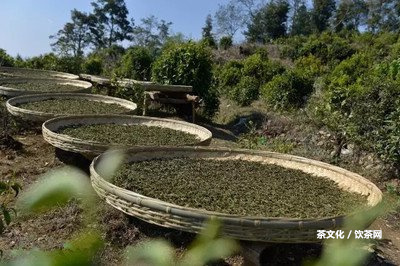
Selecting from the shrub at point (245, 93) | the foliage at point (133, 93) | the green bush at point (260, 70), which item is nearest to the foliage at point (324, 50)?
the green bush at point (260, 70)

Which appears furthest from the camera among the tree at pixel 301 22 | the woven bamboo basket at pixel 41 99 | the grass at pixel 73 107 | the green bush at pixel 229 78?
the tree at pixel 301 22

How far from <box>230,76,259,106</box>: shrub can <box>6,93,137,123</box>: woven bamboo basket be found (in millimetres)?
3202

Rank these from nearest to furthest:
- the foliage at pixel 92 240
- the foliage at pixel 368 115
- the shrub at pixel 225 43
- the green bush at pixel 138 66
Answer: the foliage at pixel 92 240 → the foliage at pixel 368 115 → the green bush at pixel 138 66 → the shrub at pixel 225 43

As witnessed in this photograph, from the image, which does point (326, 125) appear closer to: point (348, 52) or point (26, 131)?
point (26, 131)

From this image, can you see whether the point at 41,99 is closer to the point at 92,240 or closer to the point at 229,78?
the point at 229,78

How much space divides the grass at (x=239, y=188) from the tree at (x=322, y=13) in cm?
2733

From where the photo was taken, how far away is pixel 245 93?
9.09m

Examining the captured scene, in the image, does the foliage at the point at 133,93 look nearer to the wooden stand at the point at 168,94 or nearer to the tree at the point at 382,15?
the wooden stand at the point at 168,94

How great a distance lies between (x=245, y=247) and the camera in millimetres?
2355

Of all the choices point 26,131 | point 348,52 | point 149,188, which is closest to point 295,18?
point 348,52

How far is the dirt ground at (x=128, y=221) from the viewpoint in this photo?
277 cm

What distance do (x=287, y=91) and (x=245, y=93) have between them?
95cm

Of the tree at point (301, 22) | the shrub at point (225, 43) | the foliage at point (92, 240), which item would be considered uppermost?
the tree at point (301, 22)

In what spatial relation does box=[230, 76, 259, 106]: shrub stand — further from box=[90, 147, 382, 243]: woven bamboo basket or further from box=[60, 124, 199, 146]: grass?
box=[90, 147, 382, 243]: woven bamboo basket
